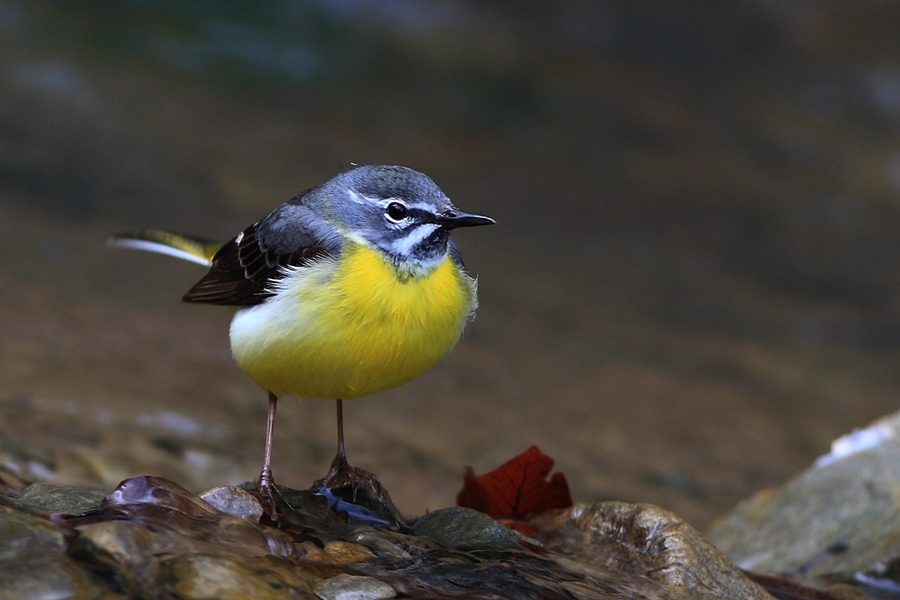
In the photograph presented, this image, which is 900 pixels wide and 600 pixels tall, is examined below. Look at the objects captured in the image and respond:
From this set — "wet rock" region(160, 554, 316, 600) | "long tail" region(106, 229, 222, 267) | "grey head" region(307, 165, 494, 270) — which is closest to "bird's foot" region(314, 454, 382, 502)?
"grey head" region(307, 165, 494, 270)

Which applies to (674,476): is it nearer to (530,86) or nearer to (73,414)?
(73,414)

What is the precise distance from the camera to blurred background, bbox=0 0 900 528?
9.28m

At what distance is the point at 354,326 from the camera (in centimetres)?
490

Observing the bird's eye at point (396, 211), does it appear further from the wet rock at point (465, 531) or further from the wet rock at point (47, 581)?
the wet rock at point (47, 581)

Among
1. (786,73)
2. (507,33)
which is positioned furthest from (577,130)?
(786,73)

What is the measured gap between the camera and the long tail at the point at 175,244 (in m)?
7.21

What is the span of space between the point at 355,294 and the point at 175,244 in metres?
2.81

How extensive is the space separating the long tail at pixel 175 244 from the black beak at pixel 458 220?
2.40m

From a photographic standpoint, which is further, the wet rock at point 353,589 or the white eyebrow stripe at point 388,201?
the white eyebrow stripe at point 388,201

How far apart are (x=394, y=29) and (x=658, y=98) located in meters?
5.50

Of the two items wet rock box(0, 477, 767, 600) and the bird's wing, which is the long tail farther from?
wet rock box(0, 477, 767, 600)

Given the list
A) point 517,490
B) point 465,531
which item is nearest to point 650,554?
point 465,531

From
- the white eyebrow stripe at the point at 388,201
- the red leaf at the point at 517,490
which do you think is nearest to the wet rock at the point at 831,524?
the red leaf at the point at 517,490

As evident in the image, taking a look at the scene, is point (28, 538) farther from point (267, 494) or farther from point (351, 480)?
point (351, 480)
